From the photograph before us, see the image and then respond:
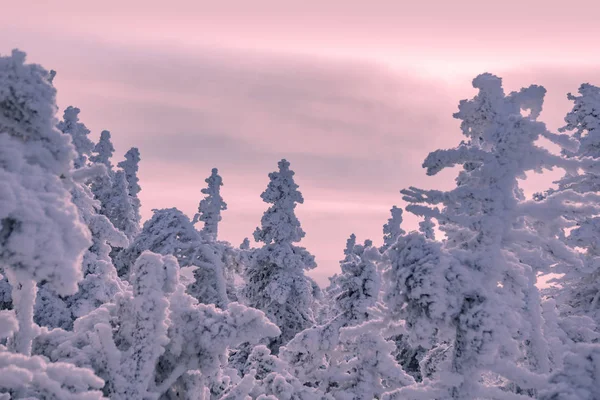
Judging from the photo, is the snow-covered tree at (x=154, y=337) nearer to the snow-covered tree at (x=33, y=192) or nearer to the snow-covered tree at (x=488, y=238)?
the snow-covered tree at (x=33, y=192)

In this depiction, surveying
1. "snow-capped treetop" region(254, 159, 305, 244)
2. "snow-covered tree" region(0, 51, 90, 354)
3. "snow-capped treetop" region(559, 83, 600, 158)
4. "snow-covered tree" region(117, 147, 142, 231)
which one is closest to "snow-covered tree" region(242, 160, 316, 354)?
"snow-capped treetop" region(254, 159, 305, 244)

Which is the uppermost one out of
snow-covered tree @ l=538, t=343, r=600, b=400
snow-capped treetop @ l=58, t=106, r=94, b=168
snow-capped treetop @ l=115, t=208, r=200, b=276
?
snow-capped treetop @ l=58, t=106, r=94, b=168

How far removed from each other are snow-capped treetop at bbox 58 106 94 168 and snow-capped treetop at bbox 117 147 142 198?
413 inches

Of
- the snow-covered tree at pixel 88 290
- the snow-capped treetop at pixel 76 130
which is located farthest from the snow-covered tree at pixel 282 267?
the snow-capped treetop at pixel 76 130

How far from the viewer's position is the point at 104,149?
42.0 m

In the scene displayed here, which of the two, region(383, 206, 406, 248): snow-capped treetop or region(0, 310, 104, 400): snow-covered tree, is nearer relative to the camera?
region(0, 310, 104, 400): snow-covered tree

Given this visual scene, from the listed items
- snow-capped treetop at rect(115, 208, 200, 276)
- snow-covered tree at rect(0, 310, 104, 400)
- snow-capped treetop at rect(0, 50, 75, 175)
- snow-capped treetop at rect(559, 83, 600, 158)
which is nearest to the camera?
snow-covered tree at rect(0, 310, 104, 400)

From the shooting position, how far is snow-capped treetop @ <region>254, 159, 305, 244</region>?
1171 inches

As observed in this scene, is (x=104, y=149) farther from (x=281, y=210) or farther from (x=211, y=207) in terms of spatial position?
(x=281, y=210)

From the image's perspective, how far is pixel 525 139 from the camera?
10086mm

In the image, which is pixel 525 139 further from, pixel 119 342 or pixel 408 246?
pixel 119 342

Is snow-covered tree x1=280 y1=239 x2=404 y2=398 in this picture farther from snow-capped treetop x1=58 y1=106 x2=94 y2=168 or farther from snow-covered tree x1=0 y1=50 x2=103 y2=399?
snow-capped treetop x1=58 y1=106 x2=94 y2=168

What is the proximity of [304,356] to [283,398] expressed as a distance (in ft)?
13.1

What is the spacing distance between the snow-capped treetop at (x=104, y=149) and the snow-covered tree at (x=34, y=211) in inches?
1410
